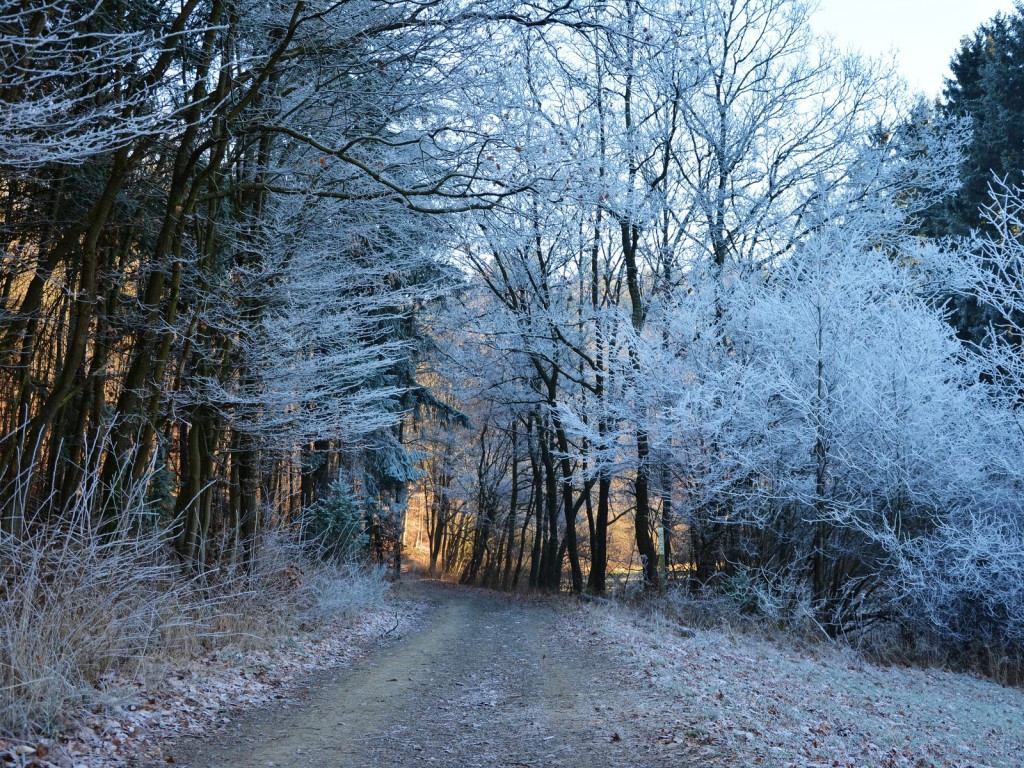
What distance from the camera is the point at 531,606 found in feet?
67.5

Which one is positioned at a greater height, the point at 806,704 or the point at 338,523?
the point at 338,523

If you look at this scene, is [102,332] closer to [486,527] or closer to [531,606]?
[531,606]

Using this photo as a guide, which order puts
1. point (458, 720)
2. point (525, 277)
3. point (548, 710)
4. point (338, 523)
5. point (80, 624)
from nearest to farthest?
point (80, 624) → point (458, 720) → point (548, 710) → point (338, 523) → point (525, 277)

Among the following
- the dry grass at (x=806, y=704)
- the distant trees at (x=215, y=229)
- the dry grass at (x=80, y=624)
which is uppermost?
the distant trees at (x=215, y=229)

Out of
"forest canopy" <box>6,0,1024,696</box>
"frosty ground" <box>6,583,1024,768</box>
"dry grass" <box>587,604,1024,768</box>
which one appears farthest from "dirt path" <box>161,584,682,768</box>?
"forest canopy" <box>6,0,1024,696</box>

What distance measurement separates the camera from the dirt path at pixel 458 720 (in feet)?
17.4

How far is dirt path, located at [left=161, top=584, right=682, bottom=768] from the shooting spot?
5.29 m

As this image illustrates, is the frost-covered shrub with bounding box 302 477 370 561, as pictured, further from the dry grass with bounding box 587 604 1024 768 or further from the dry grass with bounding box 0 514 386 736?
the dry grass with bounding box 0 514 386 736

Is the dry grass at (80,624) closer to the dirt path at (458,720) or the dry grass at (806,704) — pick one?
the dirt path at (458,720)

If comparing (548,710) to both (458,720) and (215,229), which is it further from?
(215,229)

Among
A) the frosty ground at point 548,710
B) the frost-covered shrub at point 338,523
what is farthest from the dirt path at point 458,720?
the frost-covered shrub at point 338,523

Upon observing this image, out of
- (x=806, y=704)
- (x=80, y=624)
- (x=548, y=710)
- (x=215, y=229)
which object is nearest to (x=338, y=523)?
(x=215, y=229)

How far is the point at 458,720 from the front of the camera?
6.59 m

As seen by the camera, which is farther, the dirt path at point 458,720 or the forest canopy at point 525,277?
the forest canopy at point 525,277
